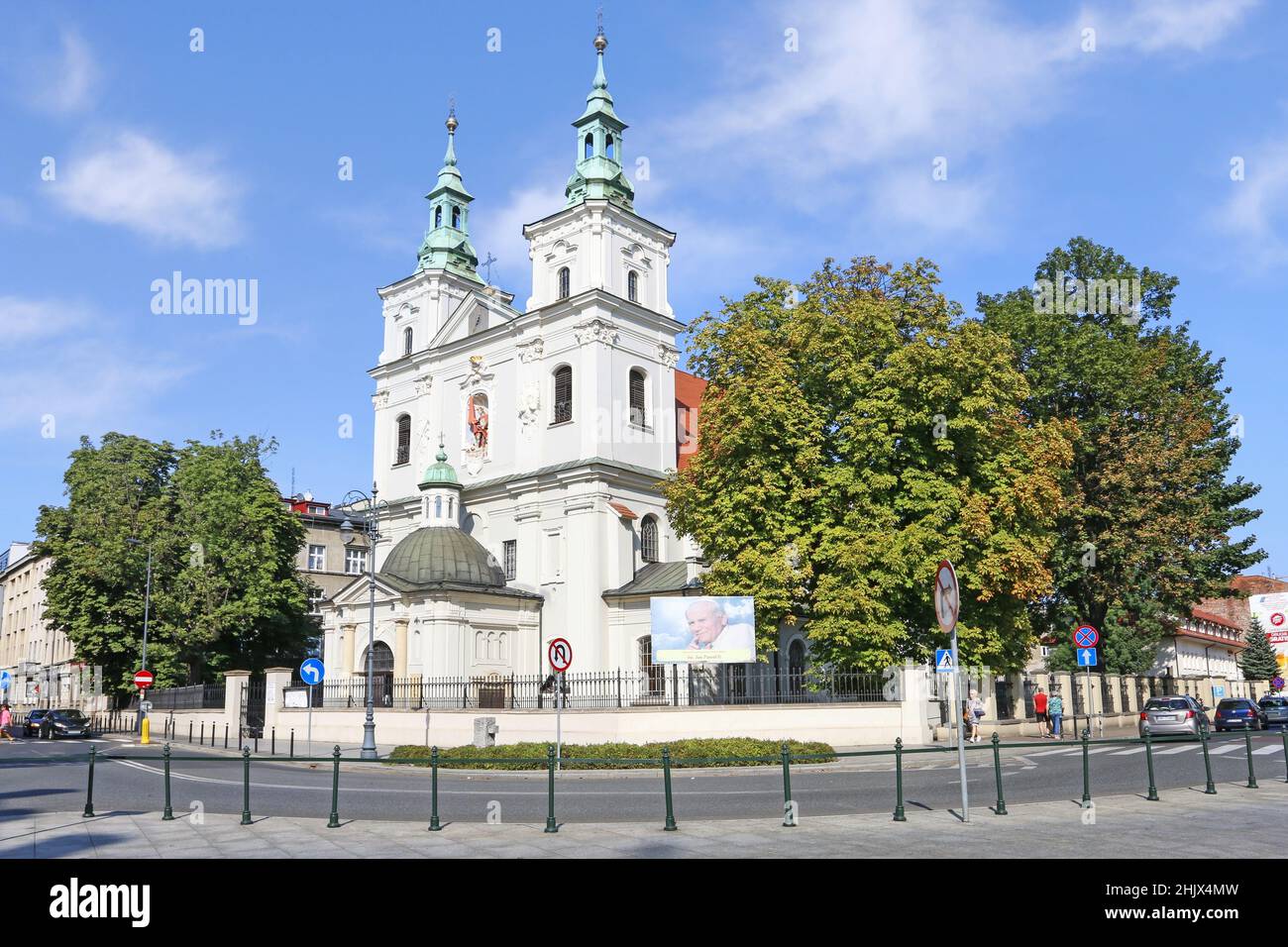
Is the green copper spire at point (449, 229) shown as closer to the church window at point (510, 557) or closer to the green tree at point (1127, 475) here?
the church window at point (510, 557)

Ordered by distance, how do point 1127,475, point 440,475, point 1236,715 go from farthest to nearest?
point 440,475 < point 1127,475 < point 1236,715

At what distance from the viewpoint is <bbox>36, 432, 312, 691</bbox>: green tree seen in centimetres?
4866

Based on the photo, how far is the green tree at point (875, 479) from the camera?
29.2 meters

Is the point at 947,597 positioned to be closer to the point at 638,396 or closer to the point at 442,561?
the point at 442,561

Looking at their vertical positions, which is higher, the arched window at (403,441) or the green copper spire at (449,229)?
the green copper spire at (449,229)

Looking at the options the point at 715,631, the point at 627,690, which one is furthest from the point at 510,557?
the point at 715,631

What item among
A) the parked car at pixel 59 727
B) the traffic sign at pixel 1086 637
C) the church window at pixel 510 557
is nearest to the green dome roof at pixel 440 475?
the church window at pixel 510 557

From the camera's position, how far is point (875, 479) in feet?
97.6

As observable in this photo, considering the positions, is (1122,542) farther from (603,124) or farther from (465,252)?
(465,252)

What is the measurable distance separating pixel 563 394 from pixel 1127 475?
23901 millimetres

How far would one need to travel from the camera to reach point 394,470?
53.8m

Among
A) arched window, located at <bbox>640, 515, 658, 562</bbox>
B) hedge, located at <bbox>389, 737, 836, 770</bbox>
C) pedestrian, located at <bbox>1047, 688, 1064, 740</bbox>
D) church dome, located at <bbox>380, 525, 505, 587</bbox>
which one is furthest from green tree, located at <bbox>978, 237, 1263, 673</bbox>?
church dome, located at <bbox>380, 525, 505, 587</bbox>

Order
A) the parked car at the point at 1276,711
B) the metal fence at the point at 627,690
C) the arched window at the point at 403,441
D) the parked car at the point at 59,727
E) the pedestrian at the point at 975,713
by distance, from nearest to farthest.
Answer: the metal fence at the point at 627,690 → the pedestrian at the point at 975,713 → the parked car at the point at 1276,711 → the parked car at the point at 59,727 → the arched window at the point at 403,441

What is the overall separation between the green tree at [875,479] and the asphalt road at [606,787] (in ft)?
14.4
